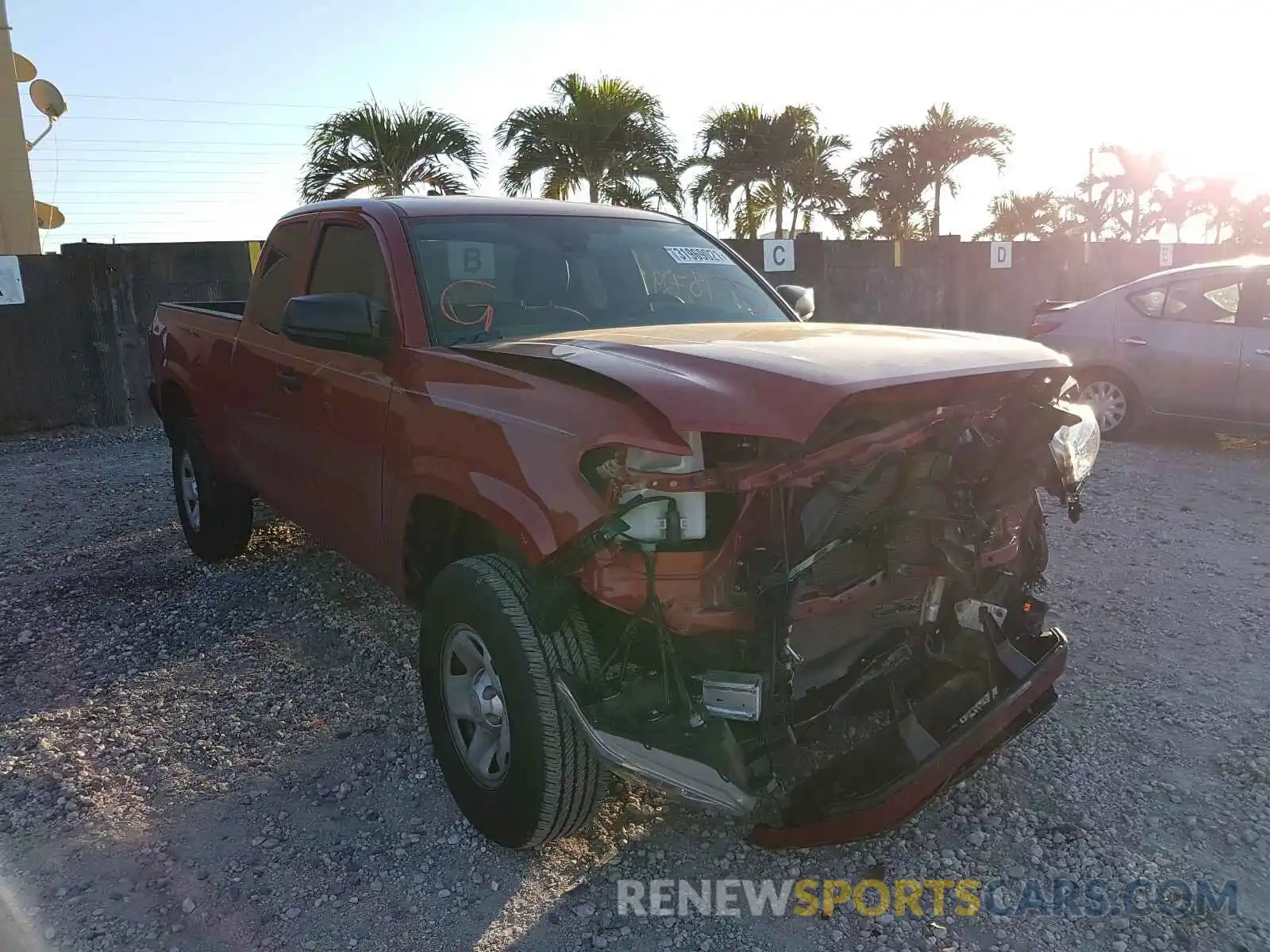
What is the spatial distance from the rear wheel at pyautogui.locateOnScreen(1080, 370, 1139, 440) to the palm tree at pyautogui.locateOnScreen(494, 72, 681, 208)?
33.9 feet

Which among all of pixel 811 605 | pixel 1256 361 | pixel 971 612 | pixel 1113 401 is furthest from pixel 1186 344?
pixel 811 605

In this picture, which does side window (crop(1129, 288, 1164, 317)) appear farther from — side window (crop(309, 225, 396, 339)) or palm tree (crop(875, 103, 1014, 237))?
palm tree (crop(875, 103, 1014, 237))

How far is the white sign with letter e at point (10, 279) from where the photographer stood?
10117mm

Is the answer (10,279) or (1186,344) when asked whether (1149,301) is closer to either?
(1186,344)

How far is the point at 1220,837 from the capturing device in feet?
9.49

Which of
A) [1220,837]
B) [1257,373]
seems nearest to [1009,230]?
[1257,373]

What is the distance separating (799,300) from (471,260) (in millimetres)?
1725

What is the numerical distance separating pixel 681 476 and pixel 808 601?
19.5 inches

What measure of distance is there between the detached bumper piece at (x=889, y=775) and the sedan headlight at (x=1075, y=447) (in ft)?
2.39

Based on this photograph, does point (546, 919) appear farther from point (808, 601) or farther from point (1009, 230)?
point (1009, 230)

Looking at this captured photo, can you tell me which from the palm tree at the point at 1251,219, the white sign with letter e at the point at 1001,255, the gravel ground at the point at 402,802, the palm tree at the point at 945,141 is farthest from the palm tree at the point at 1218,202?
the gravel ground at the point at 402,802

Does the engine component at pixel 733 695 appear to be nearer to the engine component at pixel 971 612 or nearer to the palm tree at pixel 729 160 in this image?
the engine component at pixel 971 612

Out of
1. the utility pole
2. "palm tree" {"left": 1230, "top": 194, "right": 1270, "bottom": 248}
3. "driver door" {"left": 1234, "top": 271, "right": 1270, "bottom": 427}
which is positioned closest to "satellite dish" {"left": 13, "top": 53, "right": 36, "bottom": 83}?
the utility pole

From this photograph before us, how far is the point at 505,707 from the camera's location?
2.69 m
